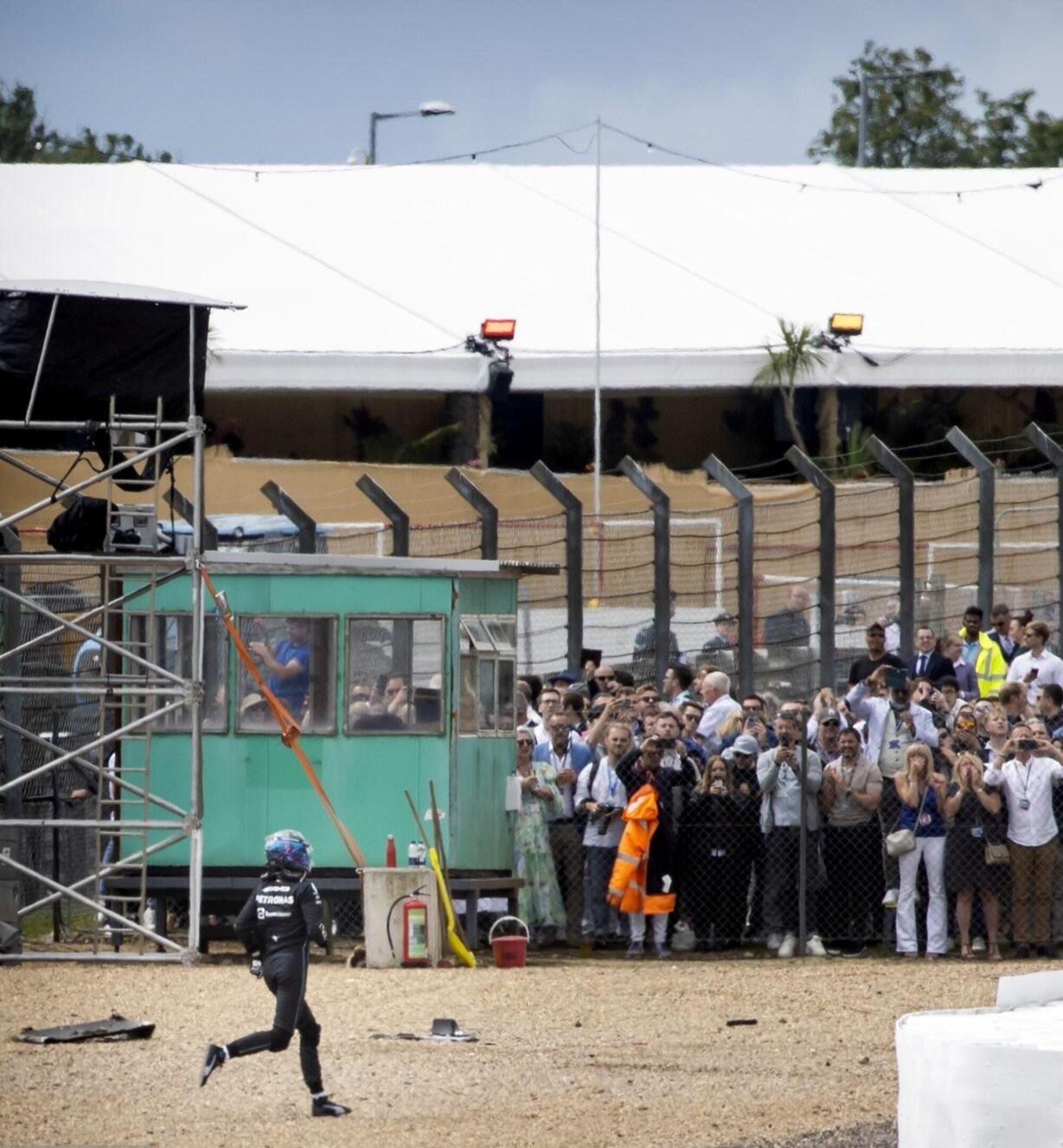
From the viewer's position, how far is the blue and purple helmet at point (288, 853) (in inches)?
443

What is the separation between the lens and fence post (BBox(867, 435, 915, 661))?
21500mm

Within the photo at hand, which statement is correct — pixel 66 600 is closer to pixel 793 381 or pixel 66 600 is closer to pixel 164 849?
pixel 164 849

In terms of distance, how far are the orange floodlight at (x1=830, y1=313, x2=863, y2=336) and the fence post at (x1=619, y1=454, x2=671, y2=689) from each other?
10.5 m

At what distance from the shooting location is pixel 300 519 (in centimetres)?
1927

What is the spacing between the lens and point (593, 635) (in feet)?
71.6

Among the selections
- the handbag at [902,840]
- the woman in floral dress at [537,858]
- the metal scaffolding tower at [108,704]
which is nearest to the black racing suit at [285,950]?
the metal scaffolding tower at [108,704]

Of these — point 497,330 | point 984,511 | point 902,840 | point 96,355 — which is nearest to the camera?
point 96,355

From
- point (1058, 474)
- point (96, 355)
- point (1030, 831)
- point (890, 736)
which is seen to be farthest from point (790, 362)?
point (96, 355)

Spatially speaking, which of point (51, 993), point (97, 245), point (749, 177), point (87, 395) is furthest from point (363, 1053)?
point (749, 177)

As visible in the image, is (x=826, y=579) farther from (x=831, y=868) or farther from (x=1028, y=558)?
(x=831, y=868)

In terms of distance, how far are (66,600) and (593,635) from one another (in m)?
4.79

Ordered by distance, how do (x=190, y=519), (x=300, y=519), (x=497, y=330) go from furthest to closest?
(x=497, y=330)
(x=190, y=519)
(x=300, y=519)

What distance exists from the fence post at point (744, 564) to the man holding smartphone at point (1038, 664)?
2.26 m

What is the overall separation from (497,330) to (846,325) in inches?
178
